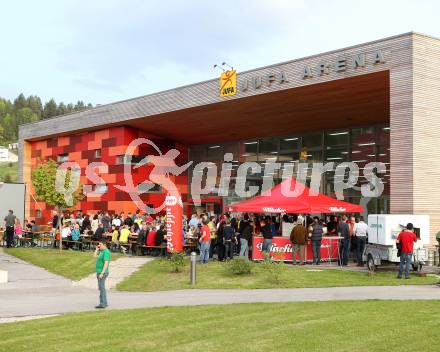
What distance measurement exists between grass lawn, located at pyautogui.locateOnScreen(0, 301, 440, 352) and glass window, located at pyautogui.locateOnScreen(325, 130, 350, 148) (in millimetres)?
19477

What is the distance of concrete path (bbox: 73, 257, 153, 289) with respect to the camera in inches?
699

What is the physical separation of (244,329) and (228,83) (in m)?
18.6

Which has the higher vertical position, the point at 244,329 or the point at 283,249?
the point at 283,249

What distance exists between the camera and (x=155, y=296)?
1483cm

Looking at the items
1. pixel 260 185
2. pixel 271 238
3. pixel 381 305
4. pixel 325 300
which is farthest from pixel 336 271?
pixel 260 185

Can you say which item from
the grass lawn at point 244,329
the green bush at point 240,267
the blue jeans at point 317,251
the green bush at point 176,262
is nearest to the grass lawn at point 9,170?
the green bush at point 176,262

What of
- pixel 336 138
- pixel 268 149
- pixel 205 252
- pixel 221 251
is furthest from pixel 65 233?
pixel 336 138

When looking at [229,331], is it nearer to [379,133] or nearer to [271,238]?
[271,238]

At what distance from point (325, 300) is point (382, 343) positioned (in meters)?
4.69

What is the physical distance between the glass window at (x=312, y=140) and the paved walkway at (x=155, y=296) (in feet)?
58.1

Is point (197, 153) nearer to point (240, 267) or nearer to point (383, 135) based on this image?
point (383, 135)

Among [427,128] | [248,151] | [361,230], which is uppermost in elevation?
[248,151]

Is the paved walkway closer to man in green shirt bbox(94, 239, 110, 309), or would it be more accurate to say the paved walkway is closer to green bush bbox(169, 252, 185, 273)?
man in green shirt bbox(94, 239, 110, 309)

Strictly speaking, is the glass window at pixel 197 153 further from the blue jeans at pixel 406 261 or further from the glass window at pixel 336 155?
the blue jeans at pixel 406 261
